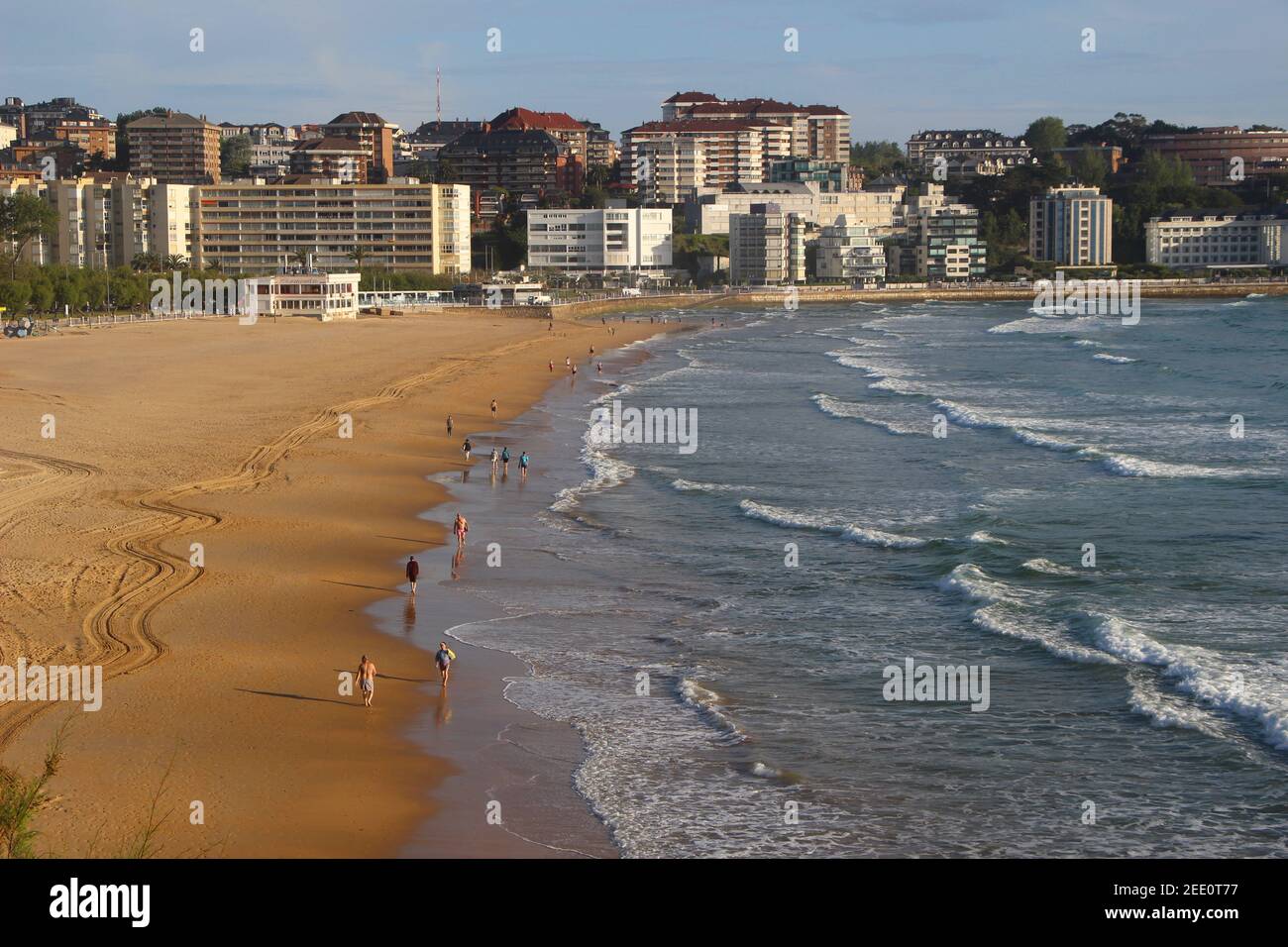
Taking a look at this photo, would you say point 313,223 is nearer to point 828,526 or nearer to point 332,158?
point 332,158

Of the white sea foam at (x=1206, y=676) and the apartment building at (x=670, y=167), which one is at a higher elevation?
the apartment building at (x=670, y=167)

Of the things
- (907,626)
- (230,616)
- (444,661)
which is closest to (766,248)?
(907,626)

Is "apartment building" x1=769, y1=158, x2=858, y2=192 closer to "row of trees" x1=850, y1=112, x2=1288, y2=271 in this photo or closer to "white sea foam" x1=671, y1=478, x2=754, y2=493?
"row of trees" x1=850, y1=112, x2=1288, y2=271

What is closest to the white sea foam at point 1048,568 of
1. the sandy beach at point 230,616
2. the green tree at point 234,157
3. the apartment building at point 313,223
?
the sandy beach at point 230,616

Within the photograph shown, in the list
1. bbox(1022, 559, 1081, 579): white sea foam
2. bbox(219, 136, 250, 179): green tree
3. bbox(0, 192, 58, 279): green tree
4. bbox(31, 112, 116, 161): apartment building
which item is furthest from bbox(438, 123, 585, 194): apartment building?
bbox(1022, 559, 1081, 579): white sea foam

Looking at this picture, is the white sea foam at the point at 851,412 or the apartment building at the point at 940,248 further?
the apartment building at the point at 940,248

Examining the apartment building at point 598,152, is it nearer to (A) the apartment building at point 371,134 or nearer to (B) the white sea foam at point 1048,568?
(A) the apartment building at point 371,134
